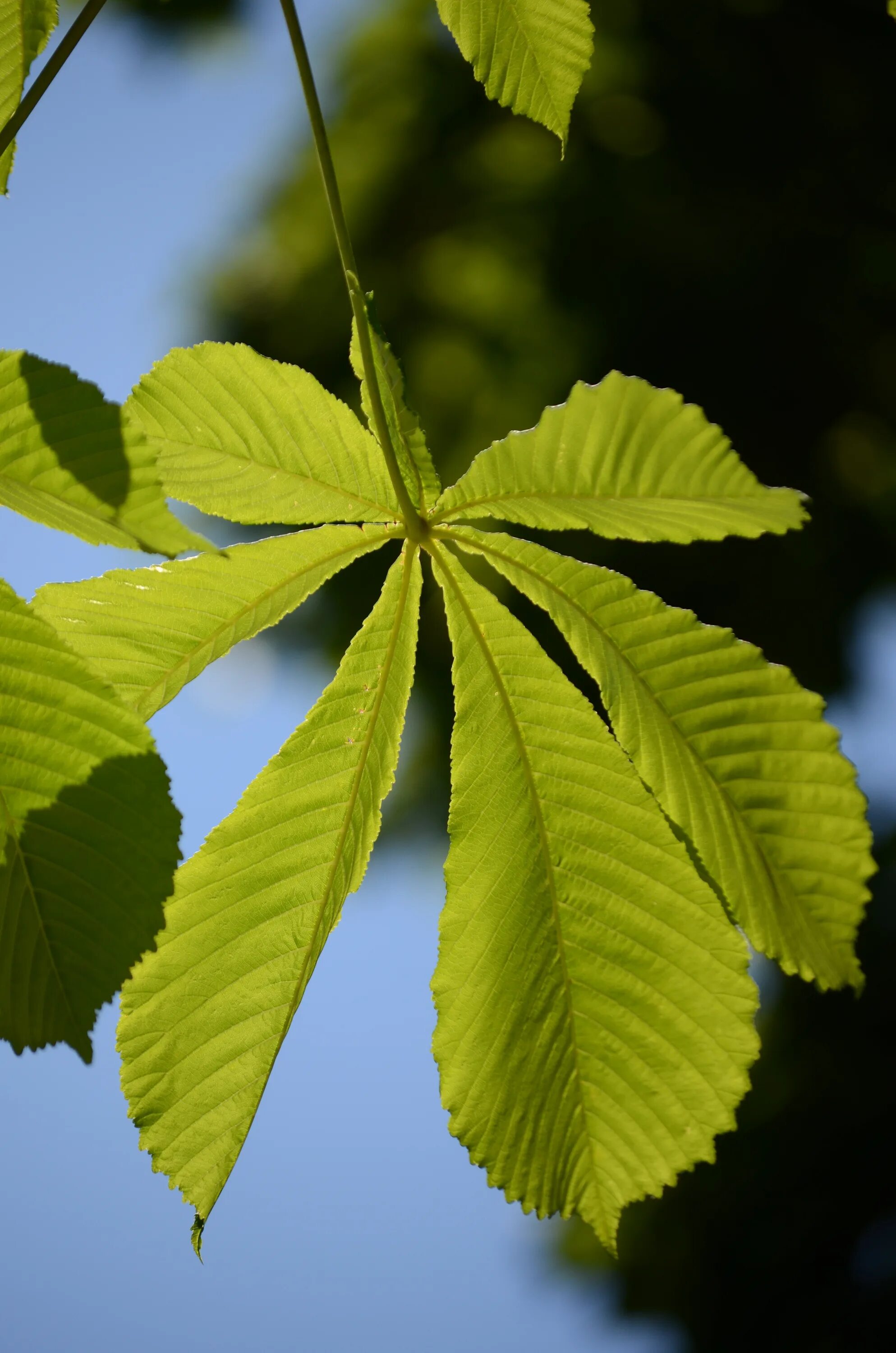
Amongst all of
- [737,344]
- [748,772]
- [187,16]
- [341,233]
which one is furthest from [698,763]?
[187,16]

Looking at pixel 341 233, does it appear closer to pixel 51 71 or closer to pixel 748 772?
pixel 51 71

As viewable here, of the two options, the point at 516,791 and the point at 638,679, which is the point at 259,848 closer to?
the point at 516,791

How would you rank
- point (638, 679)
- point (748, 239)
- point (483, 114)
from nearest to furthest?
point (638, 679)
point (748, 239)
point (483, 114)

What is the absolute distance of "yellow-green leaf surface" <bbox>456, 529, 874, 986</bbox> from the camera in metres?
0.63

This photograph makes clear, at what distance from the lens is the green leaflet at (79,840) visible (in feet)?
1.72

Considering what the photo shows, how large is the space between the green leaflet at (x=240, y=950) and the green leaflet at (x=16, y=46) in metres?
0.47

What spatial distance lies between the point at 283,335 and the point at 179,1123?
3.89 m

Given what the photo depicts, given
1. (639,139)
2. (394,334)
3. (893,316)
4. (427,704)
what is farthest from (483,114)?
(427,704)

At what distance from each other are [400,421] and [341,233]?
13 cm

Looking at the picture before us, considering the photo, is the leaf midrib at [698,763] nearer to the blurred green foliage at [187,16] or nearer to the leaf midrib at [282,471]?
the leaf midrib at [282,471]

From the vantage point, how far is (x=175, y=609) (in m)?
0.72

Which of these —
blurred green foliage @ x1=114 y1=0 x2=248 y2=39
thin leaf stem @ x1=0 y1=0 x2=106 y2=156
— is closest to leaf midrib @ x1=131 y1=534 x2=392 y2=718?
thin leaf stem @ x1=0 y1=0 x2=106 y2=156

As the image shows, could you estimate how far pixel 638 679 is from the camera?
0.67m

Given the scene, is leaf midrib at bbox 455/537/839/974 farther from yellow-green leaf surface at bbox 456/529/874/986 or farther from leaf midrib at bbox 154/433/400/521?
leaf midrib at bbox 154/433/400/521
